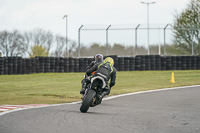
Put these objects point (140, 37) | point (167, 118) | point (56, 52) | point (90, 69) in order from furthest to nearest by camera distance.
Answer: point (56, 52), point (140, 37), point (90, 69), point (167, 118)

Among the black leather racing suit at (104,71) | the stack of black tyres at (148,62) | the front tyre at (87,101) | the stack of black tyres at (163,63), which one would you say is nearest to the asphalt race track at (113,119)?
the front tyre at (87,101)

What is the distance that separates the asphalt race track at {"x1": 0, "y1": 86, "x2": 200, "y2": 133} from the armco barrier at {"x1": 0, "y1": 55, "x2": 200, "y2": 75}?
17266 mm

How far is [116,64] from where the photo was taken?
30.2 meters

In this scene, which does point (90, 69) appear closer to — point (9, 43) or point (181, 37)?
point (181, 37)

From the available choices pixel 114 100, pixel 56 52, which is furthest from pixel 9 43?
pixel 114 100

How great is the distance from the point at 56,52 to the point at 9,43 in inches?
693

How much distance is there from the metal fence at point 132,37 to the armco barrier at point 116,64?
3.14 metres

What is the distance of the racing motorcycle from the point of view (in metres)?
10.0

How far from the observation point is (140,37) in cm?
3438

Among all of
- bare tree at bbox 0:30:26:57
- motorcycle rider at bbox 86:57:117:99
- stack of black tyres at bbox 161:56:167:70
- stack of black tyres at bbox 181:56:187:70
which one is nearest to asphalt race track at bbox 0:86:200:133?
motorcycle rider at bbox 86:57:117:99

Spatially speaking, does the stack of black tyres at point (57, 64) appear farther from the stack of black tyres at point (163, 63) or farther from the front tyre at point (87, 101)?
the front tyre at point (87, 101)

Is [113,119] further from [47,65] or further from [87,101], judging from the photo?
[47,65]

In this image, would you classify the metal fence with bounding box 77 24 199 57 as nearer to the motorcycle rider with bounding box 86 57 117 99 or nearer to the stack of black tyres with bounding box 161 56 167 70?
the stack of black tyres with bounding box 161 56 167 70

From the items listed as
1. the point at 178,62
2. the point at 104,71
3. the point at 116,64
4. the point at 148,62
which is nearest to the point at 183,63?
the point at 178,62
